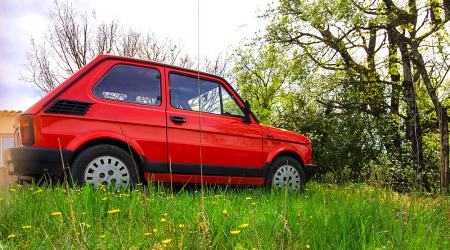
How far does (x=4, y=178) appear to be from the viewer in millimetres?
4305

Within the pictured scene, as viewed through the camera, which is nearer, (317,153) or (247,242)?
(247,242)

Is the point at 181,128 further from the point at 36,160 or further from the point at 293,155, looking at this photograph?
the point at 293,155

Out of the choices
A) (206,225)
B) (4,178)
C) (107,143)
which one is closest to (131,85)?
(107,143)

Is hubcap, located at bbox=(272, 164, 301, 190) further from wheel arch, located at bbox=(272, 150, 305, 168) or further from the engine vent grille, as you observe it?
the engine vent grille

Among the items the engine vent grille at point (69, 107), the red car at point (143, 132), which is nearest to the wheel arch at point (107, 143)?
the red car at point (143, 132)

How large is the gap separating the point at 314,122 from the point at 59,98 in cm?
876

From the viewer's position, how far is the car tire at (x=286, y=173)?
5859 millimetres

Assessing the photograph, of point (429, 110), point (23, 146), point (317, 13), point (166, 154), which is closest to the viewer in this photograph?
point (23, 146)

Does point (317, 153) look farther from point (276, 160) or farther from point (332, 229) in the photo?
point (332, 229)

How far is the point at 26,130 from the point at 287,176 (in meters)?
3.50

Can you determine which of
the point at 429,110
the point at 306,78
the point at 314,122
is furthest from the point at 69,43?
the point at 429,110

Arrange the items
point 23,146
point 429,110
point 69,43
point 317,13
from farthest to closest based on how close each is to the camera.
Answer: point 69,43, point 429,110, point 317,13, point 23,146

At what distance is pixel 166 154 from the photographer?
4.85 metres

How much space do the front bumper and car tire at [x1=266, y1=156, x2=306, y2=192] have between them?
283cm
